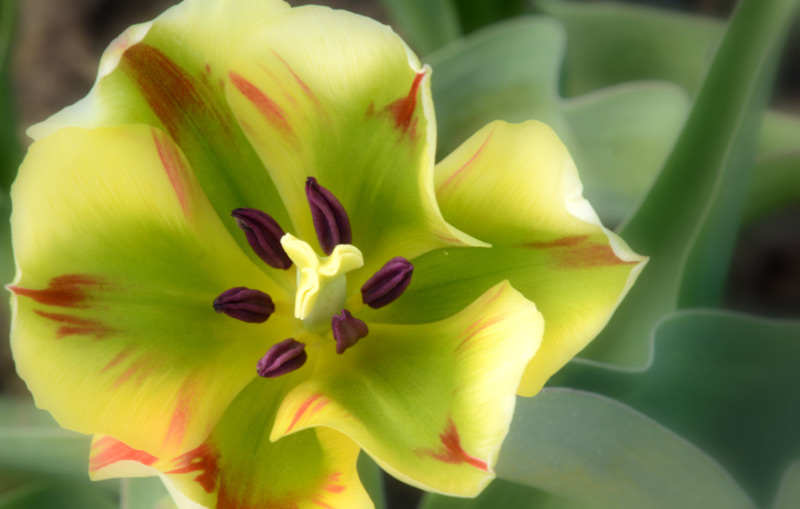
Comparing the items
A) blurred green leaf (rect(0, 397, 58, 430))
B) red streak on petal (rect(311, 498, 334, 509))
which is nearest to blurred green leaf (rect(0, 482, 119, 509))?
blurred green leaf (rect(0, 397, 58, 430))

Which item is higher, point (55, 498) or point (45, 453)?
point (45, 453)

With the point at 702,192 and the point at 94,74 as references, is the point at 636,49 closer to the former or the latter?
the point at 702,192

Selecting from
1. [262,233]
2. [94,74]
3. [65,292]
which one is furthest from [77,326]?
[94,74]

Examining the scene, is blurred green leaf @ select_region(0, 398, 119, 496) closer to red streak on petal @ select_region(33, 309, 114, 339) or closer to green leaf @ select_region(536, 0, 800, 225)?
red streak on petal @ select_region(33, 309, 114, 339)

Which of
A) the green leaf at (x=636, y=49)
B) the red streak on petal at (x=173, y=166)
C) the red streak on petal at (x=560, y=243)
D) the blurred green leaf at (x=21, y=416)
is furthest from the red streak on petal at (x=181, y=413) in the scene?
the green leaf at (x=636, y=49)

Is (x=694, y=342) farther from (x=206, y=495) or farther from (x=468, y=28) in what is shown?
(x=468, y=28)

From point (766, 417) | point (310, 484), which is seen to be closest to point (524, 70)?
point (766, 417)

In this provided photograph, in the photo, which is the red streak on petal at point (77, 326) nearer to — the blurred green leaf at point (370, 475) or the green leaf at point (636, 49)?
the blurred green leaf at point (370, 475)
